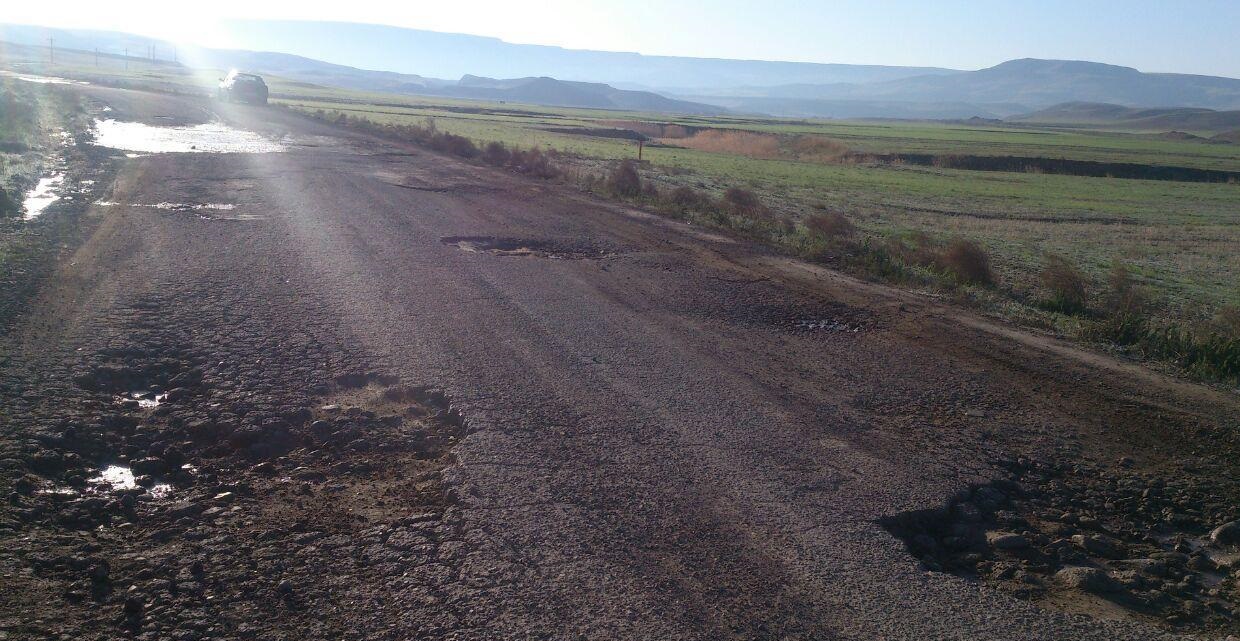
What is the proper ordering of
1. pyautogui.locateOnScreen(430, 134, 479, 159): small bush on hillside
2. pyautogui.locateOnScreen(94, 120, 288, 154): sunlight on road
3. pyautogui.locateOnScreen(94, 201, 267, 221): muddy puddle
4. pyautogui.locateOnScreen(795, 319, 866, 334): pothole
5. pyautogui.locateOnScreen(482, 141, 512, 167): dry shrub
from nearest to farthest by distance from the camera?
1. pyautogui.locateOnScreen(795, 319, 866, 334): pothole
2. pyautogui.locateOnScreen(94, 201, 267, 221): muddy puddle
3. pyautogui.locateOnScreen(94, 120, 288, 154): sunlight on road
4. pyautogui.locateOnScreen(482, 141, 512, 167): dry shrub
5. pyautogui.locateOnScreen(430, 134, 479, 159): small bush on hillside

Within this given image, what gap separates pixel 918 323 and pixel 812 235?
6.84 meters

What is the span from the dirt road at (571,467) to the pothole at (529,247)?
6.59 ft

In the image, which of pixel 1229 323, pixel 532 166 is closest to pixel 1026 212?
pixel 532 166

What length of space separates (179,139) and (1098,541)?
90.1 ft

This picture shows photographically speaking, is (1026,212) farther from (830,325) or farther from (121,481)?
(121,481)

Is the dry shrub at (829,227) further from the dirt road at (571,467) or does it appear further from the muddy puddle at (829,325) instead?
the muddy puddle at (829,325)

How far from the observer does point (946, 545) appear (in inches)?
189

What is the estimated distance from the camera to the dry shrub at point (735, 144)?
57.6 m

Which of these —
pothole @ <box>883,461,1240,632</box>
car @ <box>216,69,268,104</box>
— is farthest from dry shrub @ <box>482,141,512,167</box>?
car @ <box>216,69,268,104</box>

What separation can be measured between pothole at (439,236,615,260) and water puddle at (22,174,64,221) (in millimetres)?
5873

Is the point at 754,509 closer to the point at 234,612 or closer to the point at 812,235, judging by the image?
the point at 234,612

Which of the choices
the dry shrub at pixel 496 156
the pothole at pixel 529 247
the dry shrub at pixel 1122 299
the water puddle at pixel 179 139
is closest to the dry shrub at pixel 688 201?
the pothole at pixel 529 247

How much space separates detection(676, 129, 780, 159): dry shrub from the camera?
5756 cm

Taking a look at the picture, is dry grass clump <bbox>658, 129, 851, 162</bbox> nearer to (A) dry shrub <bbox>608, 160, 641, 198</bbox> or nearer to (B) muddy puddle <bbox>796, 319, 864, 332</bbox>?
(A) dry shrub <bbox>608, 160, 641, 198</bbox>
